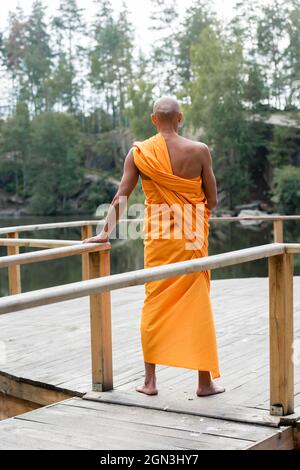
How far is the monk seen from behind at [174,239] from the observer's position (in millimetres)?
3660

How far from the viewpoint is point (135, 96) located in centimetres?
5012

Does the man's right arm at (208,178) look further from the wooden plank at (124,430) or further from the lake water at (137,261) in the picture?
the lake water at (137,261)

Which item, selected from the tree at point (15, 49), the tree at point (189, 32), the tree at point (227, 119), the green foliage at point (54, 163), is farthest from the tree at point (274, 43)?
the tree at point (15, 49)

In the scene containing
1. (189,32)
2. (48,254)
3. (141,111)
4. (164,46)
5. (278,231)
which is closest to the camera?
(48,254)

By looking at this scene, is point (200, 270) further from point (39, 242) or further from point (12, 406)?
point (12, 406)

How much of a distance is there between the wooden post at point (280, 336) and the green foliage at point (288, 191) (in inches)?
1461

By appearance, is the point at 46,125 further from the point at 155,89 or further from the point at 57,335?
the point at 57,335

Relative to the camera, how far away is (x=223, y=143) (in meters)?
46.0

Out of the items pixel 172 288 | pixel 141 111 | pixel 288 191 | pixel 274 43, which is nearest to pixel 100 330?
pixel 172 288

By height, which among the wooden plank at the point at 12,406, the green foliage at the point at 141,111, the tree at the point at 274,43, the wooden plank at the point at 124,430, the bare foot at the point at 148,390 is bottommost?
the wooden plank at the point at 12,406

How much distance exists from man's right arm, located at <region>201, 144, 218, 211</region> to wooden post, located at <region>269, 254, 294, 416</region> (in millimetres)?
590

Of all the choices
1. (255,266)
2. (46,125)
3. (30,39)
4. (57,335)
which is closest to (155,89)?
(46,125)

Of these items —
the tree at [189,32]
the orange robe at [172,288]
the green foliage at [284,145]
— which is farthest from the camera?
the tree at [189,32]

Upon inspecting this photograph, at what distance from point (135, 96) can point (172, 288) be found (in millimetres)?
47430
